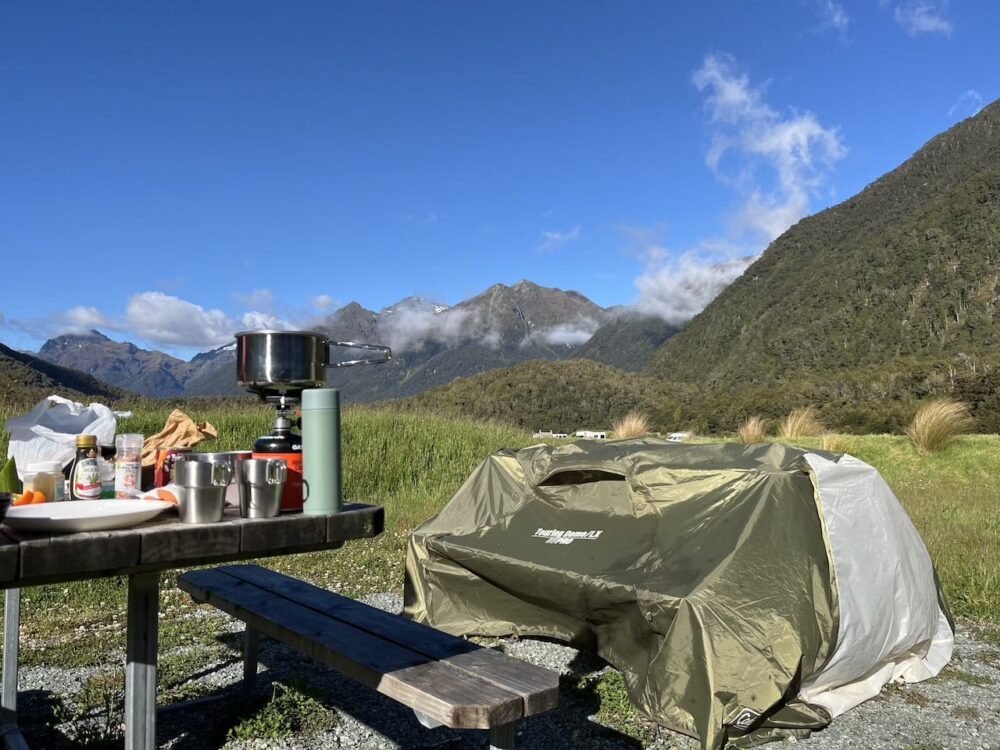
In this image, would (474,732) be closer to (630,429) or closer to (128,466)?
(128,466)

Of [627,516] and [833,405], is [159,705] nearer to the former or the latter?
[627,516]

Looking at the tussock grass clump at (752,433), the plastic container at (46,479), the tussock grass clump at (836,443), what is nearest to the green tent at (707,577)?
the plastic container at (46,479)

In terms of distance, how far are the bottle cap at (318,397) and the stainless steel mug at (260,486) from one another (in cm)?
17

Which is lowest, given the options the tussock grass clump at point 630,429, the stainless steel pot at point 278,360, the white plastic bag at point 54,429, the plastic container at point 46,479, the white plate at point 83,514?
the tussock grass clump at point 630,429

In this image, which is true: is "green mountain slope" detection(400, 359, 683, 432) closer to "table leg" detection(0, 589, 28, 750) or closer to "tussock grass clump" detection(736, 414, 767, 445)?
"tussock grass clump" detection(736, 414, 767, 445)

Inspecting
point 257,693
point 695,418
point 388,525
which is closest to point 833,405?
point 695,418

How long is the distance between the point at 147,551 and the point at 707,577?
8.25 feet

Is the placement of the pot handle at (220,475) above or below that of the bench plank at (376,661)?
above

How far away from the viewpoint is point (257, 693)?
3752 mm

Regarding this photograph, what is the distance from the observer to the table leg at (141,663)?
2.22 m

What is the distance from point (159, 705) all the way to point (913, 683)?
3.86 meters

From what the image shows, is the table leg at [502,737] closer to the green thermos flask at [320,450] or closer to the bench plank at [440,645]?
the bench plank at [440,645]

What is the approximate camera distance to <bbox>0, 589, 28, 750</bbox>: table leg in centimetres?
289

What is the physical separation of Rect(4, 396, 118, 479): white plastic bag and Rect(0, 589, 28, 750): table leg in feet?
3.02
